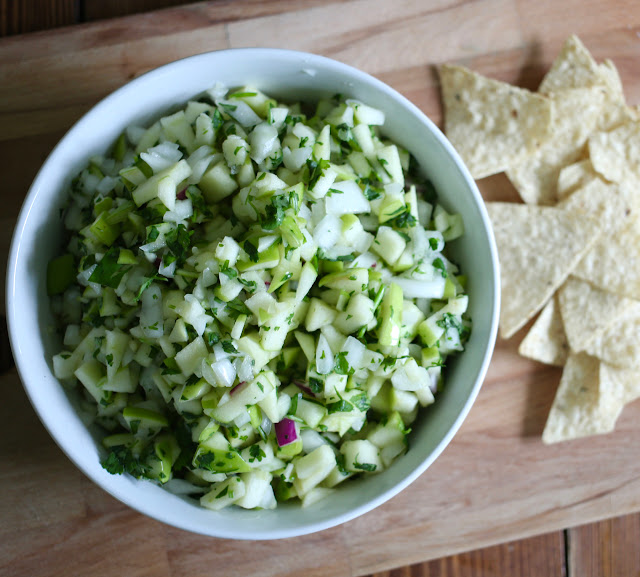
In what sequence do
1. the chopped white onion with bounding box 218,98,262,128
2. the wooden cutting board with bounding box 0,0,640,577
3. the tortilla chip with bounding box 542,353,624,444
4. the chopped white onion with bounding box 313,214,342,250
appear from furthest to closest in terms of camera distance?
the tortilla chip with bounding box 542,353,624,444 → the wooden cutting board with bounding box 0,0,640,577 → the chopped white onion with bounding box 218,98,262,128 → the chopped white onion with bounding box 313,214,342,250

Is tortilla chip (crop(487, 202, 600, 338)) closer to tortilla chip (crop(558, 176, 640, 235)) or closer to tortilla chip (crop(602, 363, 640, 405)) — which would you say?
tortilla chip (crop(558, 176, 640, 235))

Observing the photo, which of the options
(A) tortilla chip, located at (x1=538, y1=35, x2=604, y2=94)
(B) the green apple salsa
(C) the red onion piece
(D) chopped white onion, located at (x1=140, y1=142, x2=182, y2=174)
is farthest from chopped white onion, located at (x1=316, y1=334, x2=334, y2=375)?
(A) tortilla chip, located at (x1=538, y1=35, x2=604, y2=94)

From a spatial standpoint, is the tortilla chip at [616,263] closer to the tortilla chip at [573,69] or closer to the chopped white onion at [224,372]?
the tortilla chip at [573,69]

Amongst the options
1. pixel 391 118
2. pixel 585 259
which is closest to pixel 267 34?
pixel 391 118

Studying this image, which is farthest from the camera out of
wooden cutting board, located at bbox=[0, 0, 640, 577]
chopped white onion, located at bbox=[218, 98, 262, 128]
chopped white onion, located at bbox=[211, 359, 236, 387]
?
wooden cutting board, located at bbox=[0, 0, 640, 577]

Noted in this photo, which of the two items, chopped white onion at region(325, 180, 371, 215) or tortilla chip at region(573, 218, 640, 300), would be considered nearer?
chopped white onion at region(325, 180, 371, 215)

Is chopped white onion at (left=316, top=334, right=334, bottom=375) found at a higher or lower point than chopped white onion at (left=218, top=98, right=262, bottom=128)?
lower

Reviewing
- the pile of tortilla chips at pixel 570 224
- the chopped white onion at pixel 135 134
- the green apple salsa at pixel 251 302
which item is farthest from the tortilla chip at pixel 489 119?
the chopped white onion at pixel 135 134

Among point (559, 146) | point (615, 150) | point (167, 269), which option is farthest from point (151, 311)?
point (615, 150)
